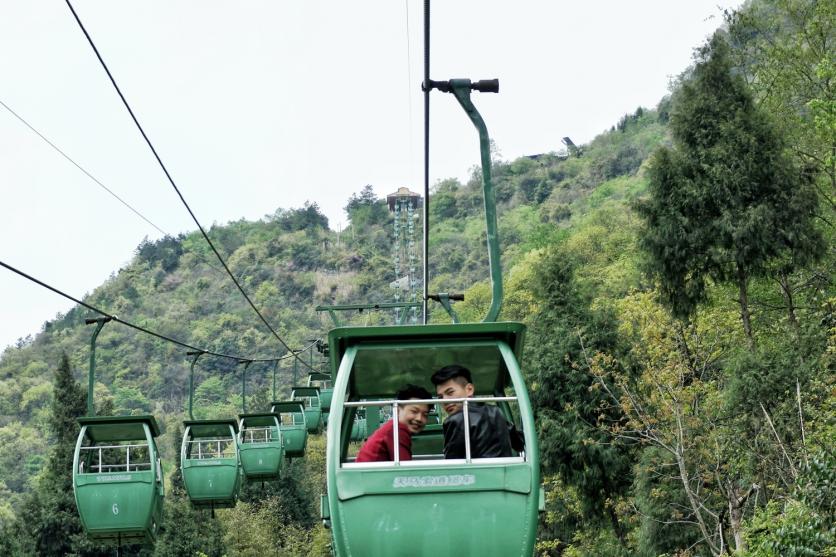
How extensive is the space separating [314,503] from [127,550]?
21.7 m

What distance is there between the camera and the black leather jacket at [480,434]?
8539 millimetres

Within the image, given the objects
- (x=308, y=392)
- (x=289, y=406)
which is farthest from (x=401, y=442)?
(x=308, y=392)

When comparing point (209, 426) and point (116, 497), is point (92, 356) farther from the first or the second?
point (209, 426)

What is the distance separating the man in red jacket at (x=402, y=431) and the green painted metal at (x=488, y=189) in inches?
139

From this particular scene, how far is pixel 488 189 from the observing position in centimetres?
1258

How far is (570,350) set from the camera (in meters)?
33.3

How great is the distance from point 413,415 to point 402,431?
0.19 metres

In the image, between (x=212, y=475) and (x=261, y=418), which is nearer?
(x=212, y=475)

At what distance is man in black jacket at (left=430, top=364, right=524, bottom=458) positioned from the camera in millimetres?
8555

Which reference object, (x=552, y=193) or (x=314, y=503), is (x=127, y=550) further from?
(x=552, y=193)

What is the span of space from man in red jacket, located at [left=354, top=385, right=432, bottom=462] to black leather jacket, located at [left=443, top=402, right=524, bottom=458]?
0.21 m

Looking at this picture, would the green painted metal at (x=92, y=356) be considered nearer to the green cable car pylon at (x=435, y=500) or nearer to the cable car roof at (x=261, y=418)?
the cable car roof at (x=261, y=418)

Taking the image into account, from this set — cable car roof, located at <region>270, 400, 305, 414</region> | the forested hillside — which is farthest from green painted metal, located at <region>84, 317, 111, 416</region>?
cable car roof, located at <region>270, 400, 305, 414</region>

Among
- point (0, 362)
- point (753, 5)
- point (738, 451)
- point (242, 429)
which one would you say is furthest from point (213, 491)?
point (0, 362)
